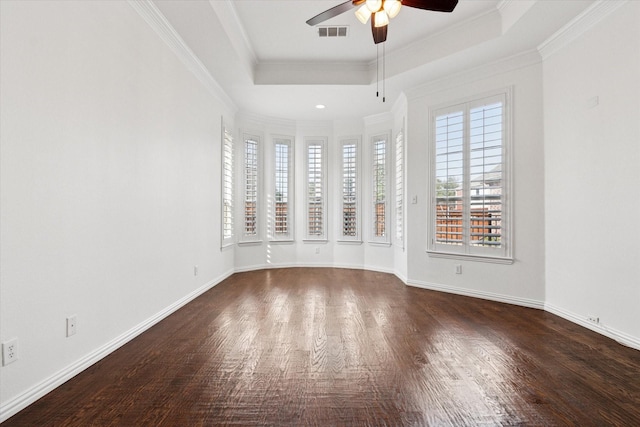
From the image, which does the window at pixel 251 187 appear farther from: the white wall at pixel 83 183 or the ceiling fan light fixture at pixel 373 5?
the ceiling fan light fixture at pixel 373 5

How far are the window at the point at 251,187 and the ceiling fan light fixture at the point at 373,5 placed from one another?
4.10 m

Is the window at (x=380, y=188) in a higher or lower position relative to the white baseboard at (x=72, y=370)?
higher

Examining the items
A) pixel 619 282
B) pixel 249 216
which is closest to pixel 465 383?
pixel 619 282

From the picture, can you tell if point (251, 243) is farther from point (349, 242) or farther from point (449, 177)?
point (449, 177)

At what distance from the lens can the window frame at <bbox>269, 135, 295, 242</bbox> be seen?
677 cm

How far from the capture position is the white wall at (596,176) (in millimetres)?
2893

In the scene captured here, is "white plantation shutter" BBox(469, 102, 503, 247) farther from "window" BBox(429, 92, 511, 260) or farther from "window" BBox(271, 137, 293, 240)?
"window" BBox(271, 137, 293, 240)

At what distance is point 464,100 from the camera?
4609 millimetres

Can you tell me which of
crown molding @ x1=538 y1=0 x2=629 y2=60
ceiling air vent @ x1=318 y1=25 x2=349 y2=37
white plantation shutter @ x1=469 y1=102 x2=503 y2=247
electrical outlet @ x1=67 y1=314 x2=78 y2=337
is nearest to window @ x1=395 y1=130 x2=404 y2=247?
white plantation shutter @ x1=469 y1=102 x2=503 y2=247

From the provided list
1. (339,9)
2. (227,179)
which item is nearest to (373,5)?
(339,9)

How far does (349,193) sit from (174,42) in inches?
161

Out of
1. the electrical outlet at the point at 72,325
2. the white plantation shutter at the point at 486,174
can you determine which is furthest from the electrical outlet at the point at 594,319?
the electrical outlet at the point at 72,325

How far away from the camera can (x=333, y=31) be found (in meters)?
4.21

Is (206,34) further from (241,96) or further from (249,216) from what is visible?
(249,216)
